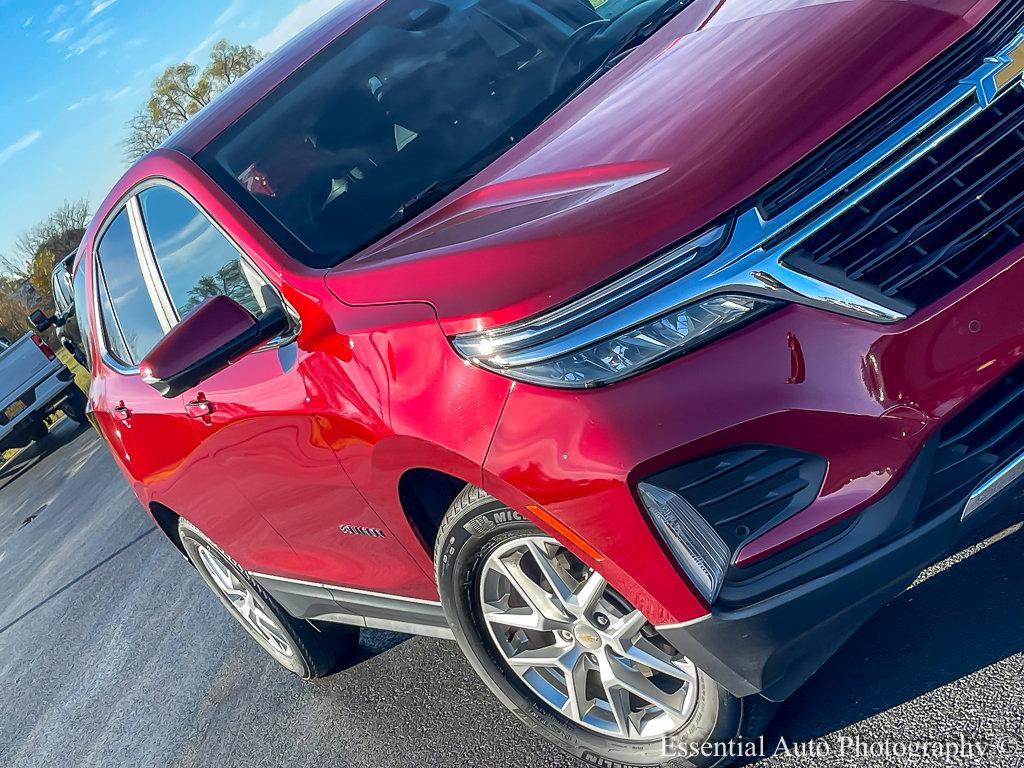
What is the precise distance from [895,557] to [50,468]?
43.7ft

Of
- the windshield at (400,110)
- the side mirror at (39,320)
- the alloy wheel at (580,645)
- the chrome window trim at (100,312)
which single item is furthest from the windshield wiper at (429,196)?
the side mirror at (39,320)

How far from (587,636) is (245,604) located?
7.45 ft

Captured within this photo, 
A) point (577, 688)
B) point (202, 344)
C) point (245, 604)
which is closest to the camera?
point (577, 688)

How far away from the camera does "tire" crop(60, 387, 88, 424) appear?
1595cm

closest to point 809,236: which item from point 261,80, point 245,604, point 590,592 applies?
point 590,592

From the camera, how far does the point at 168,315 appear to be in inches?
150

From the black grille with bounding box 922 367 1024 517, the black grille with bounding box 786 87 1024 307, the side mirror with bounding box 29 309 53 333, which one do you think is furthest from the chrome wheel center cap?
the side mirror with bounding box 29 309 53 333

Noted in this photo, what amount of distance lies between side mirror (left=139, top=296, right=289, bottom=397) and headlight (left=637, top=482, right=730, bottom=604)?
1.30 metres

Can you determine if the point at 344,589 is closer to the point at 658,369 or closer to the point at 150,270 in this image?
the point at 150,270

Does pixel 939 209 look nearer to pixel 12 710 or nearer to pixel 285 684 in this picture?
pixel 285 684

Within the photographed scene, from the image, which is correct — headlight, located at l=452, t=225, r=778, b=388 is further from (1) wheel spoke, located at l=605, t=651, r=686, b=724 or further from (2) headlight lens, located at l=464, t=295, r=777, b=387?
(1) wheel spoke, located at l=605, t=651, r=686, b=724

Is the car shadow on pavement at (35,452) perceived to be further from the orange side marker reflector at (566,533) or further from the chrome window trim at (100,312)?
the orange side marker reflector at (566,533)

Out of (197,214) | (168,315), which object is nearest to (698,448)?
(197,214)

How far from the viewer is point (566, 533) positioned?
2.28 metres
